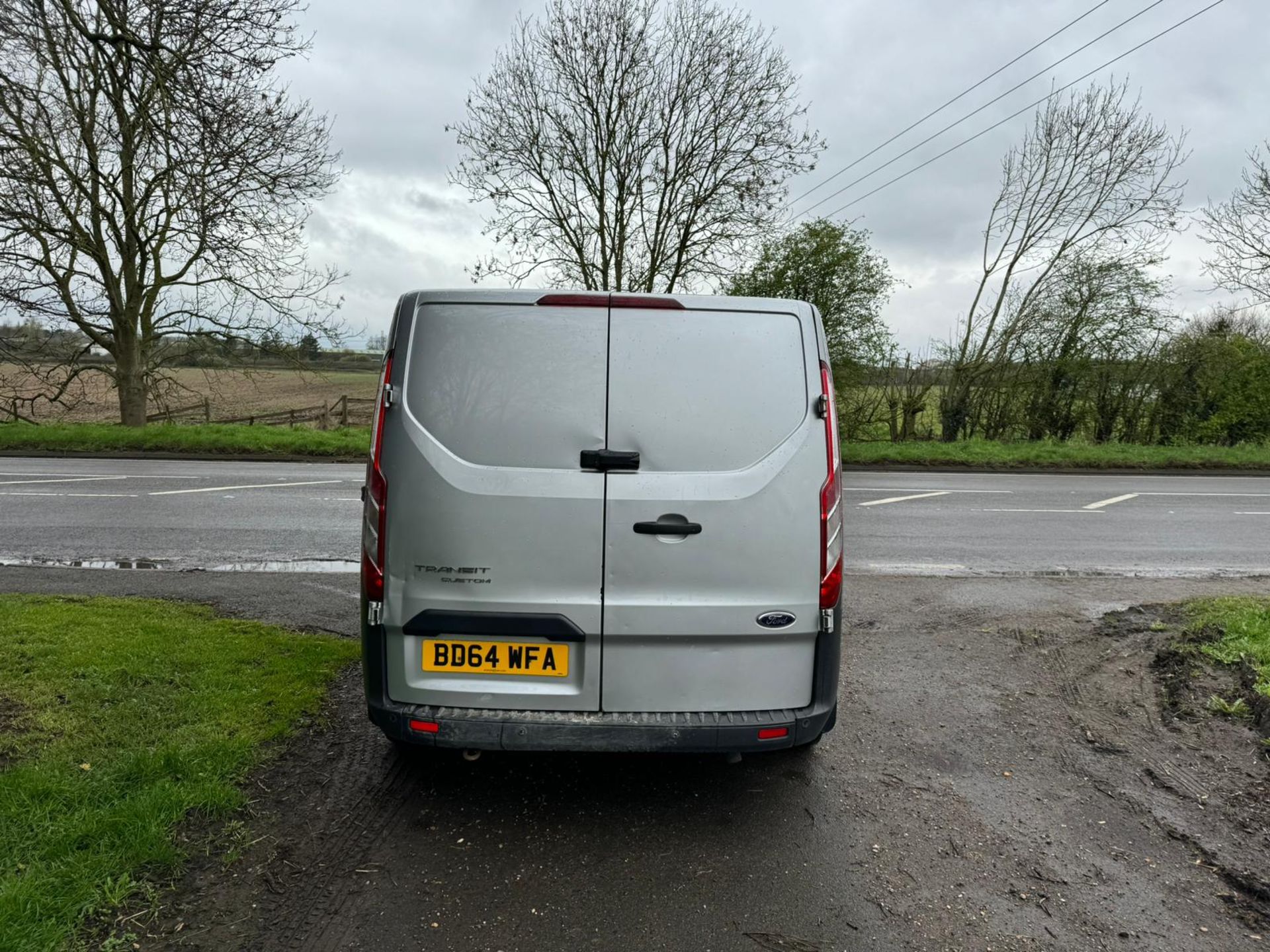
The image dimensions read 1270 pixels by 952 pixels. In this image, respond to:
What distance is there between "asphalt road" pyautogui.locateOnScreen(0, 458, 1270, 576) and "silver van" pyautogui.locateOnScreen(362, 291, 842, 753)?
4.96 meters

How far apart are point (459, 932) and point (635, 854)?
715 millimetres

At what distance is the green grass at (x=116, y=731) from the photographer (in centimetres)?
261

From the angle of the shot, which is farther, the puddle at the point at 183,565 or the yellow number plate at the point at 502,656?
the puddle at the point at 183,565

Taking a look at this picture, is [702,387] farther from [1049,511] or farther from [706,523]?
[1049,511]

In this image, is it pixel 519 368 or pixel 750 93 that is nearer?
pixel 519 368

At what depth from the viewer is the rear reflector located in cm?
318

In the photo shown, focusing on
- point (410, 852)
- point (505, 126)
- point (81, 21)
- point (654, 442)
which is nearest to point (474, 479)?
point (654, 442)

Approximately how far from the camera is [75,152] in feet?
54.5

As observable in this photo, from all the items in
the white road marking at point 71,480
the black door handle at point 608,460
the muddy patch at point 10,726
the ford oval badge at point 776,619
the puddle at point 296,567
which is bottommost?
the puddle at point 296,567

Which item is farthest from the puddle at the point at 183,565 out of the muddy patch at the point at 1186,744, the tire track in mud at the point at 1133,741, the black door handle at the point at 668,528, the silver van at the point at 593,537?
the muddy patch at the point at 1186,744

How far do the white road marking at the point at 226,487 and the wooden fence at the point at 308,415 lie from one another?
9794mm

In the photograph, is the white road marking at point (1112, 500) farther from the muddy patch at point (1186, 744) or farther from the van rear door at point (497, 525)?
the van rear door at point (497, 525)

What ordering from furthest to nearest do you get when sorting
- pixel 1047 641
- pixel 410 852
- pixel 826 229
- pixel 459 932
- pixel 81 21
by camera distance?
pixel 826 229
pixel 1047 641
pixel 81 21
pixel 410 852
pixel 459 932

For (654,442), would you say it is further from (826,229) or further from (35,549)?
(826,229)
